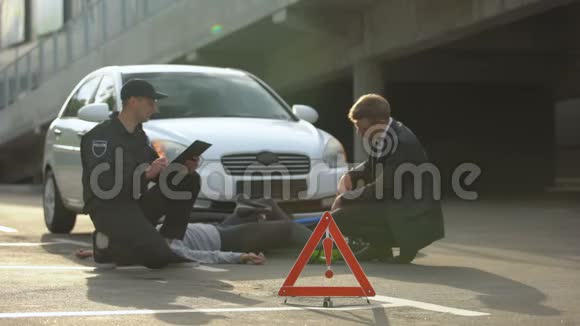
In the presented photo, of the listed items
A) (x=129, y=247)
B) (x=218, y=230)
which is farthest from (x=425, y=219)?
(x=129, y=247)

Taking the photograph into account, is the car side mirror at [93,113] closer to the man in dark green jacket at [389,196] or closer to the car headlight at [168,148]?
the car headlight at [168,148]

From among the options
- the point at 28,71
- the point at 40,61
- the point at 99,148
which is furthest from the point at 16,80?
the point at 99,148

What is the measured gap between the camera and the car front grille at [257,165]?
1071 cm

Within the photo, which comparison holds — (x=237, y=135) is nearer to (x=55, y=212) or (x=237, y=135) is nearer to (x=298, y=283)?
(x=55, y=212)

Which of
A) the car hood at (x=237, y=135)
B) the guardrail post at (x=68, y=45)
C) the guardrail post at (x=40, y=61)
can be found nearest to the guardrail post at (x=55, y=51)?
the guardrail post at (x=68, y=45)

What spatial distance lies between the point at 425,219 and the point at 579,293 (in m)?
2.12

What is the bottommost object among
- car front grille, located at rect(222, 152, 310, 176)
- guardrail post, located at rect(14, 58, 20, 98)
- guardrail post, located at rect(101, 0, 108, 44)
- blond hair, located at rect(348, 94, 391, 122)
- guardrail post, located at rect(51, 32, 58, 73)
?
car front grille, located at rect(222, 152, 310, 176)

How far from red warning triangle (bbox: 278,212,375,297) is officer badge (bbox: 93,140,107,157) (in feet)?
8.38

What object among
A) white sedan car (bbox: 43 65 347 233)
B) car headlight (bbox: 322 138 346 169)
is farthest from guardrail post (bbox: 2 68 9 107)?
car headlight (bbox: 322 138 346 169)

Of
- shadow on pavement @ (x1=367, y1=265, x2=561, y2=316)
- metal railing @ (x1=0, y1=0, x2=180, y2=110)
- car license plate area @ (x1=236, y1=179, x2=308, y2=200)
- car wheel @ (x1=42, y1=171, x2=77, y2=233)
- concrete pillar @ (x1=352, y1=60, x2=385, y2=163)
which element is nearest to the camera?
shadow on pavement @ (x1=367, y1=265, x2=561, y2=316)

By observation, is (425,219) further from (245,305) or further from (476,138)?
(476,138)

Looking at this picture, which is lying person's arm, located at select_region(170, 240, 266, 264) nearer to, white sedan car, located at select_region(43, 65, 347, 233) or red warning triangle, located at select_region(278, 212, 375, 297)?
white sedan car, located at select_region(43, 65, 347, 233)

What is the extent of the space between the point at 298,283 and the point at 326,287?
98cm

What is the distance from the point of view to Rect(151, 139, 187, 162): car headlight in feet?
35.1
